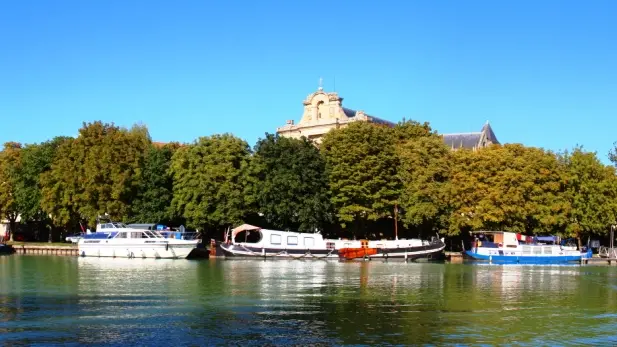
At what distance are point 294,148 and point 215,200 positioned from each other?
1000cm

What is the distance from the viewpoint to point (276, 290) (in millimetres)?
38906

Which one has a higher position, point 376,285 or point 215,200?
point 215,200

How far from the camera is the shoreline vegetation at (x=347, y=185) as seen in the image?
72125 mm

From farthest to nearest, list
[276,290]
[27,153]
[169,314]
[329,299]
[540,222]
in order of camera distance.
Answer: [27,153] → [540,222] → [276,290] → [329,299] → [169,314]

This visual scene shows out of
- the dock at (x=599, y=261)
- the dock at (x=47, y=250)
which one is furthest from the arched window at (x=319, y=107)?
the dock at (x=599, y=261)

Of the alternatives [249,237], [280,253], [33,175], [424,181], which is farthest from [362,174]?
[33,175]

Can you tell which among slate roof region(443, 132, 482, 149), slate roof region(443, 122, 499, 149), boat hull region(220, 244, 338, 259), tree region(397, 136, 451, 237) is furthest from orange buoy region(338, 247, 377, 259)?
slate roof region(443, 132, 482, 149)

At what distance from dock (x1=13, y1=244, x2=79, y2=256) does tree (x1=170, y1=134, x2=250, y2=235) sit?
13.7 m

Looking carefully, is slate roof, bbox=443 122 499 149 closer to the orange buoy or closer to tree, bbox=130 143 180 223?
the orange buoy

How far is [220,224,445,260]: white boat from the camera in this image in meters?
70.9

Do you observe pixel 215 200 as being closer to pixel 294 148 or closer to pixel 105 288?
pixel 294 148

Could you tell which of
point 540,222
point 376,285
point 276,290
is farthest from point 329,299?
point 540,222

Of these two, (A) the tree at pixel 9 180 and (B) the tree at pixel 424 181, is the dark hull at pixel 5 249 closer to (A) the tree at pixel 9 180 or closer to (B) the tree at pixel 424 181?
(A) the tree at pixel 9 180

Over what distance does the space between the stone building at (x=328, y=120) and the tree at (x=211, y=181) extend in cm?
→ 3078
